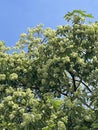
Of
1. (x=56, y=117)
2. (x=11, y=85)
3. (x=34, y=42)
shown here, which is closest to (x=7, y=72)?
(x=11, y=85)

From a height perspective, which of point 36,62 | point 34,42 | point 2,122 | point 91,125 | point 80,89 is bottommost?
point 91,125

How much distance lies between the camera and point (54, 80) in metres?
25.1

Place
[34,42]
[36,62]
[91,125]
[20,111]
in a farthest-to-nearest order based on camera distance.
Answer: [34,42], [36,62], [20,111], [91,125]

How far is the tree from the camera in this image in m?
21.3

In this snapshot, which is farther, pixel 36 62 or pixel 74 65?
pixel 36 62

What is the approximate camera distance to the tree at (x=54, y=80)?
69.9ft

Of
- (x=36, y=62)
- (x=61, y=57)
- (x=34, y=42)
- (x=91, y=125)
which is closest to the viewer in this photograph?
(x=91, y=125)

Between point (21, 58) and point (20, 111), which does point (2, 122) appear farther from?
point (21, 58)

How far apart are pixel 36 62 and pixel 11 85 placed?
1971 mm

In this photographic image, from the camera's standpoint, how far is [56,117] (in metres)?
20.8

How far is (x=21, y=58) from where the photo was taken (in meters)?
26.7

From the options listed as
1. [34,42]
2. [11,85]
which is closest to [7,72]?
[11,85]

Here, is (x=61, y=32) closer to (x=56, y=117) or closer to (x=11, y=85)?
(x=11, y=85)

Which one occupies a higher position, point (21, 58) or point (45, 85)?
point (21, 58)
